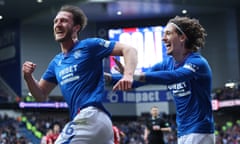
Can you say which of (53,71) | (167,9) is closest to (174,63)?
(53,71)

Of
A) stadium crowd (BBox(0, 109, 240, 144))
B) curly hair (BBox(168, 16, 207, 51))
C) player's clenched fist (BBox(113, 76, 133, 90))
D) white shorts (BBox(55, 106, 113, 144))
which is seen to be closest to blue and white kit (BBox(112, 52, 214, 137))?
curly hair (BBox(168, 16, 207, 51))

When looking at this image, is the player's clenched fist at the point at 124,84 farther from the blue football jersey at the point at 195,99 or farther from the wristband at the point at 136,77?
the blue football jersey at the point at 195,99

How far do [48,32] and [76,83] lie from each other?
27701 mm

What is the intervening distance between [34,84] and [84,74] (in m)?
0.70

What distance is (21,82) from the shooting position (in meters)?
29.9

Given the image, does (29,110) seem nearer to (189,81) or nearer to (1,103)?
(1,103)

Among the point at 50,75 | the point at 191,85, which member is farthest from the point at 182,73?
the point at 50,75

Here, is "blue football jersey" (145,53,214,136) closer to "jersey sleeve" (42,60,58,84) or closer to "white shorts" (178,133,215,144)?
"white shorts" (178,133,215,144)

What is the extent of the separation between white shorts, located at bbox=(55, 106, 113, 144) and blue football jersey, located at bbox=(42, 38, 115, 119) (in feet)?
0.25

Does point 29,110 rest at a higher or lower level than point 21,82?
lower

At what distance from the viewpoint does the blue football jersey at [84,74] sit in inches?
153

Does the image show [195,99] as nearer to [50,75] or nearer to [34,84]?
[50,75]

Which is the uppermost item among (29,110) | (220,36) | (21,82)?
(220,36)

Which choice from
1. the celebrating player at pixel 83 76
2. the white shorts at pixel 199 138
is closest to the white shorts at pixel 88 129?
the celebrating player at pixel 83 76
